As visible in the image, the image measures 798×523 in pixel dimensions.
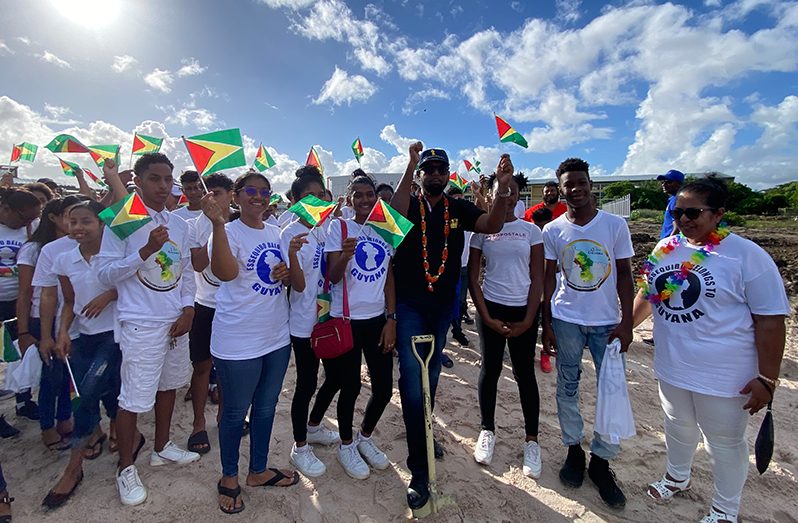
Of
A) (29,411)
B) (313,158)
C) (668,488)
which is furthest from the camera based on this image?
(313,158)

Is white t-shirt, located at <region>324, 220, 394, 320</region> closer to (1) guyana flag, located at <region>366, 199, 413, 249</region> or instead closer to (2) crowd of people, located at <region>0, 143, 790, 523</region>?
(2) crowd of people, located at <region>0, 143, 790, 523</region>

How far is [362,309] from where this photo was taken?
9.86 feet

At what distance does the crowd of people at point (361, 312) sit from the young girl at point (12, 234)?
2cm

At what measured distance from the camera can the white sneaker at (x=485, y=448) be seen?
3334 mm

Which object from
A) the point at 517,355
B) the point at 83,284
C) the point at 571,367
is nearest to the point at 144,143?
the point at 83,284

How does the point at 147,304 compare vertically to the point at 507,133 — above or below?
below

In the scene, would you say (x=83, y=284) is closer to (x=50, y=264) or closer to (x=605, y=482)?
(x=50, y=264)

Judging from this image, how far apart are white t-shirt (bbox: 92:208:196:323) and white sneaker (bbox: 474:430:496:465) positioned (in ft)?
8.96

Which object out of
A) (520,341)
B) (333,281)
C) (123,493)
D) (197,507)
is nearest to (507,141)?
(520,341)

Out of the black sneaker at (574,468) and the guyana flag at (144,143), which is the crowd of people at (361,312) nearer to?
the black sneaker at (574,468)

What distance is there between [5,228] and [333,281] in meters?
3.23

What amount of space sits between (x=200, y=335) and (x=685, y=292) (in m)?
3.78

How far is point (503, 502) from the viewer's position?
2.90 m

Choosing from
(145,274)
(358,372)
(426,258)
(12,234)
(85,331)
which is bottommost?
(358,372)
